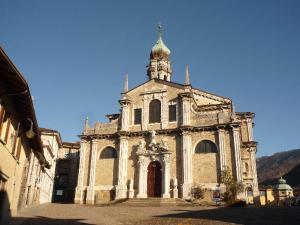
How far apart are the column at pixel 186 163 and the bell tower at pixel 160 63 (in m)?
21.4

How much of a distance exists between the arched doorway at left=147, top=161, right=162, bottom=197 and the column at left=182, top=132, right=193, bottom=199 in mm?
3001

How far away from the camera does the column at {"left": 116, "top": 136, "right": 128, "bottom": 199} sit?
33.7 meters

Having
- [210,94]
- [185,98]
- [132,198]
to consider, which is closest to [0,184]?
[132,198]

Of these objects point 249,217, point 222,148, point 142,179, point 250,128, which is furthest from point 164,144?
point 249,217

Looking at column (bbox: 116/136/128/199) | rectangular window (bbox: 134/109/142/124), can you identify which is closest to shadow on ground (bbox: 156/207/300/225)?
column (bbox: 116/136/128/199)

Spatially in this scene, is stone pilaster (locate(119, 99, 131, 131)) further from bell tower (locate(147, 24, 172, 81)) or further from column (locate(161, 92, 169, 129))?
bell tower (locate(147, 24, 172, 81))

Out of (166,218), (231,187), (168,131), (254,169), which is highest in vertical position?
(168,131)

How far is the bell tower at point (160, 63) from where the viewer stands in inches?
2141

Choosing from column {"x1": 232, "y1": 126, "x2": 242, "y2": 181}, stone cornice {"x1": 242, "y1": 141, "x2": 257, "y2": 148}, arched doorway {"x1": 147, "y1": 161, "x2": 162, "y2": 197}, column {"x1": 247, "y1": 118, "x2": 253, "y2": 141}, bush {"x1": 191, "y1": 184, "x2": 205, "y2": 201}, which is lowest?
bush {"x1": 191, "y1": 184, "x2": 205, "y2": 201}

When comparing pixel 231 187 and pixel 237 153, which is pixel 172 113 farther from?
pixel 231 187

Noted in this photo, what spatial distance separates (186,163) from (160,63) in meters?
26.5

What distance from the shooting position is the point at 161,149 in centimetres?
3444

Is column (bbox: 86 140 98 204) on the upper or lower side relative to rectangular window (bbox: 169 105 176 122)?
lower

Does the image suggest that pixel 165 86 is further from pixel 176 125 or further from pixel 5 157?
pixel 5 157
